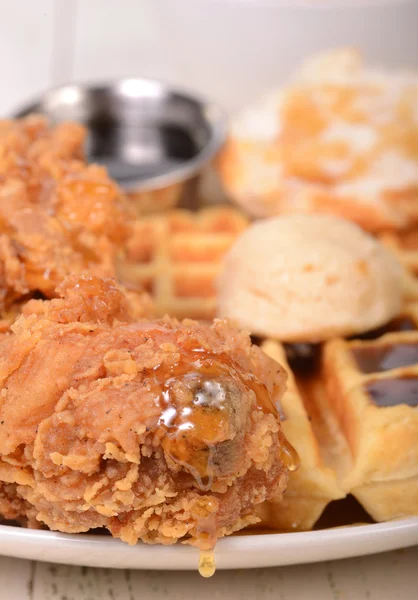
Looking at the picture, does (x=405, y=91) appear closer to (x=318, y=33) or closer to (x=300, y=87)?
(x=300, y=87)

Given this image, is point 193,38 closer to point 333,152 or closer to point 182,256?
point 333,152

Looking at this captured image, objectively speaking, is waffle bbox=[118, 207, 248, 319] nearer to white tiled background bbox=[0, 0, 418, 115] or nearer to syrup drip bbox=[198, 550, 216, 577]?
syrup drip bbox=[198, 550, 216, 577]

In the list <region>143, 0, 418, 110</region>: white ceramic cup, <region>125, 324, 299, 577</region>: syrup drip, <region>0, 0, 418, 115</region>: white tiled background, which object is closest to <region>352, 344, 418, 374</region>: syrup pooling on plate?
<region>125, 324, 299, 577</region>: syrup drip

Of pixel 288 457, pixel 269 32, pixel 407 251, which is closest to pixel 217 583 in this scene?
pixel 288 457

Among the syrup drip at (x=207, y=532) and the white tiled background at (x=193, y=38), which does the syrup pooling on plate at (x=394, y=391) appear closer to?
the syrup drip at (x=207, y=532)

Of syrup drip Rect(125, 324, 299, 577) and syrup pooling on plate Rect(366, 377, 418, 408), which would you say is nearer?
syrup drip Rect(125, 324, 299, 577)

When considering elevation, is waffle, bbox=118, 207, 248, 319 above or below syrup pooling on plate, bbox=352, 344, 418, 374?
below
